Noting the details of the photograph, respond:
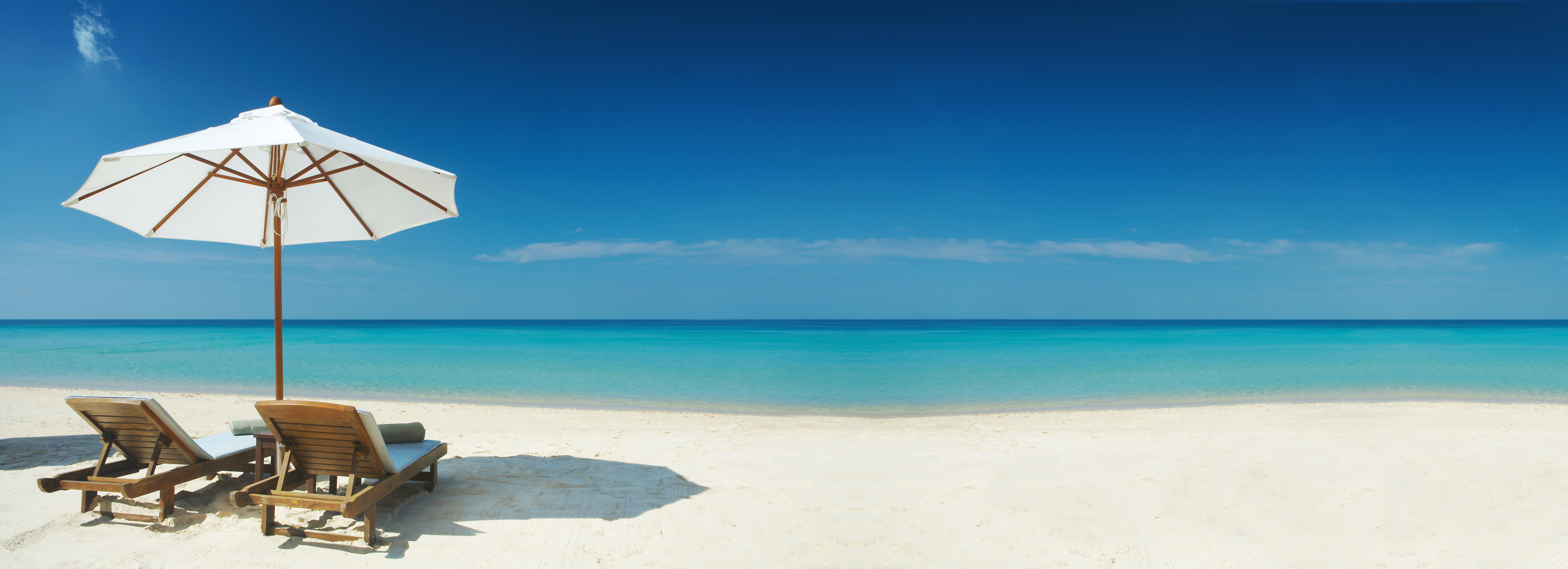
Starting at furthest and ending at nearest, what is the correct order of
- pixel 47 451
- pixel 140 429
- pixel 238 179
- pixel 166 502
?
pixel 47 451 → pixel 238 179 → pixel 140 429 → pixel 166 502

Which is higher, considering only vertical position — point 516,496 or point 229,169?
point 229,169

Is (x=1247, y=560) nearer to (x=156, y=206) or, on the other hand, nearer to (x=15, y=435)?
(x=156, y=206)

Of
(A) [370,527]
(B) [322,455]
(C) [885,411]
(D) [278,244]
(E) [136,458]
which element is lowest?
(C) [885,411]

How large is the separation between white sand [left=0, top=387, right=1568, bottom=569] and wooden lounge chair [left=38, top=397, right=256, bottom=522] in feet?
0.62

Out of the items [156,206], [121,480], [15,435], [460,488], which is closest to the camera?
[121,480]

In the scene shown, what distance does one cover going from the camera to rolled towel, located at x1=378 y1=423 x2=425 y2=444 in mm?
4535

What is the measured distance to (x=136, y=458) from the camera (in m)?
4.23

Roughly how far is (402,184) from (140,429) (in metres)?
2.11

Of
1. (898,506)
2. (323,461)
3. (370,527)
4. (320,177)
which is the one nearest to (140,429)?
(323,461)

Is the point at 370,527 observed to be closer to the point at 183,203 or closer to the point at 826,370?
the point at 183,203

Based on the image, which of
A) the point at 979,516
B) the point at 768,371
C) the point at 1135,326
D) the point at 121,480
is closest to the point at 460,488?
the point at 121,480

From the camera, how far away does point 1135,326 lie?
264 feet

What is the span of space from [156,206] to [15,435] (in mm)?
3848

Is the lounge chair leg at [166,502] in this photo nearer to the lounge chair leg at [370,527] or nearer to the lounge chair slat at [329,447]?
the lounge chair slat at [329,447]
